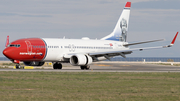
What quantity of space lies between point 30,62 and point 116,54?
512 inches

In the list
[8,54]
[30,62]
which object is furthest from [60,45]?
[8,54]

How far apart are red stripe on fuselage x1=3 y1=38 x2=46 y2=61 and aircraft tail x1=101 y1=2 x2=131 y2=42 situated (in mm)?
16039

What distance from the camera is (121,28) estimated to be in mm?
59219

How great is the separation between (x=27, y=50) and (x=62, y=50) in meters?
5.85

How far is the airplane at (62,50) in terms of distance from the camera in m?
43.7

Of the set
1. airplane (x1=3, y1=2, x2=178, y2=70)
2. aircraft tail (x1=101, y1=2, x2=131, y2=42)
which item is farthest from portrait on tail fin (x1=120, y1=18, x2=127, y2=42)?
airplane (x1=3, y1=2, x2=178, y2=70)

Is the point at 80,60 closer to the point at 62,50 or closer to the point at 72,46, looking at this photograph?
the point at 62,50

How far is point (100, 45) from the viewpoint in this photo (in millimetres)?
53594

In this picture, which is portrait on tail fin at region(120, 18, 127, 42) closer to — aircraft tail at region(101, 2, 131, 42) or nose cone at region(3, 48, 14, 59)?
aircraft tail at region(101, 2, 131, 42)

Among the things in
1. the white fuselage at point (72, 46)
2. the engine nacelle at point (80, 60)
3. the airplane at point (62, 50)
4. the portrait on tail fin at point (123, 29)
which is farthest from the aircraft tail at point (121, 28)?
the engine nacelle at point (80, 60)

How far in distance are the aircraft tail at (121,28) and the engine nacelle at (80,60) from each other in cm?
1211

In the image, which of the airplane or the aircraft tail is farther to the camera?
the aircraft tail

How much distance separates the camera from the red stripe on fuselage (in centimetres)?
4300

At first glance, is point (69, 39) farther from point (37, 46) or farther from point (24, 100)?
point (24, 100)
